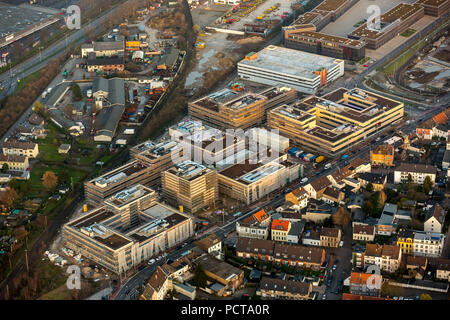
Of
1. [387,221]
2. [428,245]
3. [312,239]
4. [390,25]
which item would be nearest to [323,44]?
[390,25]

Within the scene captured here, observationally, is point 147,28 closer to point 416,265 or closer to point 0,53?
point 0,53

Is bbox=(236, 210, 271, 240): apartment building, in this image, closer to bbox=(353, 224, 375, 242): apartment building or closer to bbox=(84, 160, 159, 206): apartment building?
bbox=(353, 224, 375, 242): apartment building

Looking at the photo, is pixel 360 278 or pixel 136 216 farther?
pixel 136 216

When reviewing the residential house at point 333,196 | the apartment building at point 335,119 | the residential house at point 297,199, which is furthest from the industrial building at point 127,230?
the apartment building at point 335,119

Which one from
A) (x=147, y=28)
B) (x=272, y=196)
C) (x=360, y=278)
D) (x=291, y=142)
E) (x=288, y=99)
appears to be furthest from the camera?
(x=147, y=28)

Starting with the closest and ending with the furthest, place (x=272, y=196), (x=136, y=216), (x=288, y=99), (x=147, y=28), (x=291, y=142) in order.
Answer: (x=136, y=216) < (x=272, y=196) < (x=291, y=142) < (x=288, y=99) < (x=147, y=28)

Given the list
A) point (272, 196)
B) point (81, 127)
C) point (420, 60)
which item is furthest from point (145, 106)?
point (420, 60)

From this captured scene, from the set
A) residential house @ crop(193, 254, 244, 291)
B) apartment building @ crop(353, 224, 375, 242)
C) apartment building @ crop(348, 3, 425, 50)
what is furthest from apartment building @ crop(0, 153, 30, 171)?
apartment building @ crop(348, 3, 425, 50)

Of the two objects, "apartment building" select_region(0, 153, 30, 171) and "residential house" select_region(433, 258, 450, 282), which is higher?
"residential house" select_region(433, 258, 450, 282)
